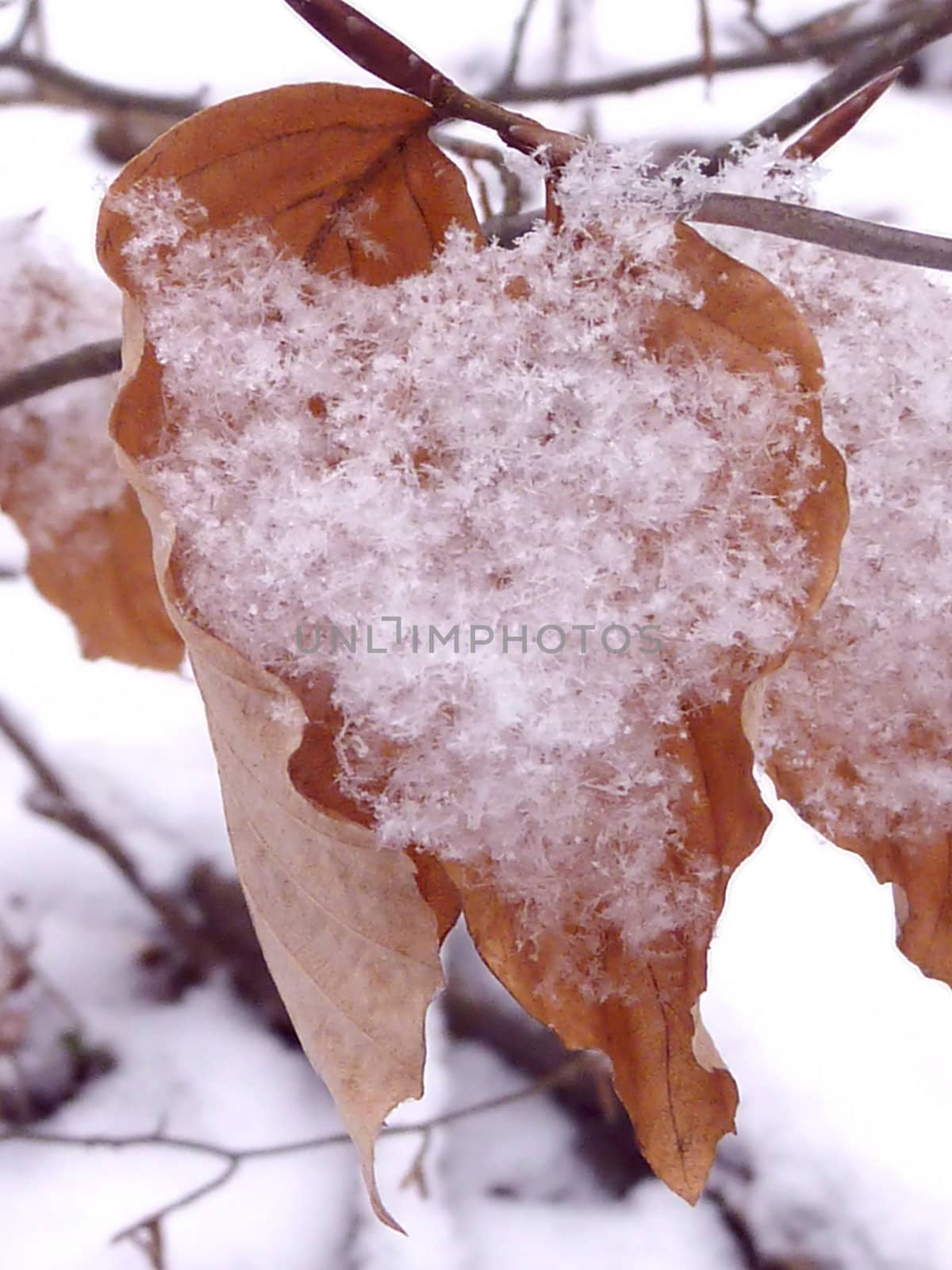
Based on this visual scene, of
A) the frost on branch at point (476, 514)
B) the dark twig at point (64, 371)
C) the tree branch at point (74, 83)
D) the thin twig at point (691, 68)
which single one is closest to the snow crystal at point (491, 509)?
the frost on branch at point (476, 514)

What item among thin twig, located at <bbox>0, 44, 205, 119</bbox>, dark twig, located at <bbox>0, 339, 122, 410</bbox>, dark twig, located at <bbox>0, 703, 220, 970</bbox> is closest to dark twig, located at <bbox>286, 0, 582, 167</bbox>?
dark twig, located at <bbox>0, 339, 122, 410</bbox>

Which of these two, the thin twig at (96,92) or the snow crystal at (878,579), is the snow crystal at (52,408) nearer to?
the thin twig at (96,92)

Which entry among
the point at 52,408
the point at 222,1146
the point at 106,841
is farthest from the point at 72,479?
the point at 222,1146

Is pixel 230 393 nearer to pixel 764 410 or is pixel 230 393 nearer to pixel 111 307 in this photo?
pixel 764 410

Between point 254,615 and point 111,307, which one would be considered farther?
point 111,307

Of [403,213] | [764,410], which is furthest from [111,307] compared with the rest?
[764,410]

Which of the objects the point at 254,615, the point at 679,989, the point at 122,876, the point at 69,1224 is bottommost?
the point at 69,1224
